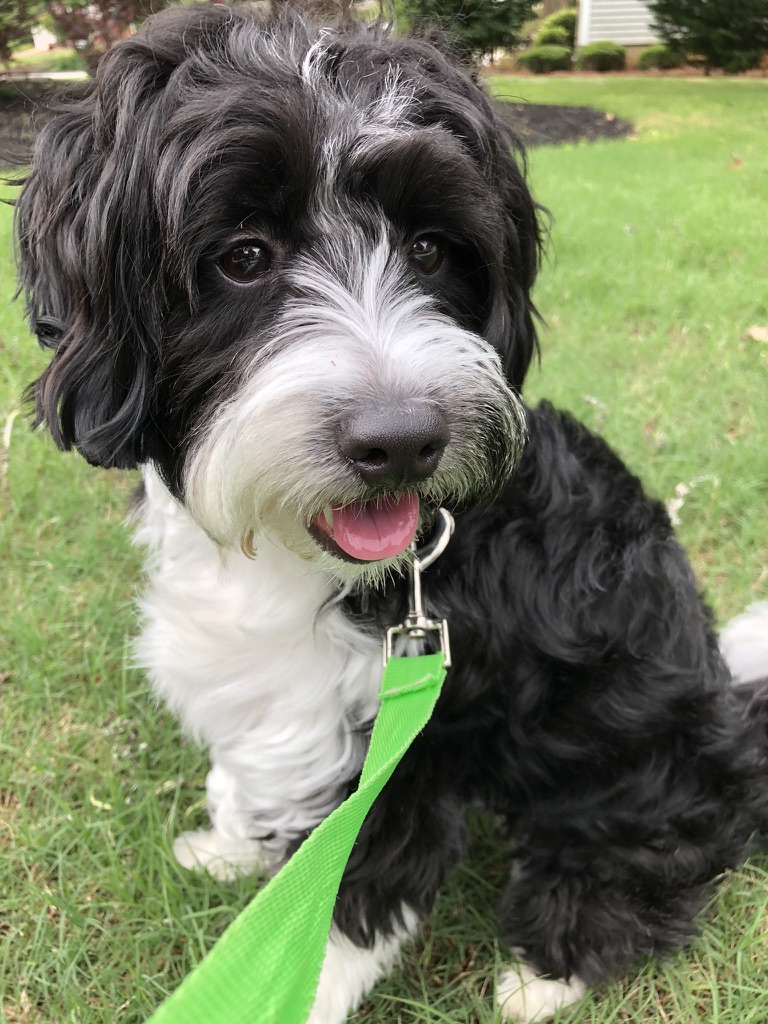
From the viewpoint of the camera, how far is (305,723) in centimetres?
181

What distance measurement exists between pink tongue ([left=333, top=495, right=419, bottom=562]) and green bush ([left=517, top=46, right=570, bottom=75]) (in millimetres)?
21188

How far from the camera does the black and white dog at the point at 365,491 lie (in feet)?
4.72

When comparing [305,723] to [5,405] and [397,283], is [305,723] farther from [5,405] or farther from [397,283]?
[5,405]

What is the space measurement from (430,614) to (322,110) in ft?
3.35

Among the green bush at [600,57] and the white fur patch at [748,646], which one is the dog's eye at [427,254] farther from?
the green bush at [600,57]

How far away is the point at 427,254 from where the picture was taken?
1.69 meters

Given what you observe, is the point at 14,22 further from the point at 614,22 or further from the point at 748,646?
the point at 614,22

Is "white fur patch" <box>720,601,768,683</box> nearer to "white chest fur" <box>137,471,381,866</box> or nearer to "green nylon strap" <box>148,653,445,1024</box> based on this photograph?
"white chest fur" <box>137,471,381,866</box>

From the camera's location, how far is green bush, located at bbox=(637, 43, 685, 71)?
21.6 m

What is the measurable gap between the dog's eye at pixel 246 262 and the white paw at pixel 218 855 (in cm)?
147

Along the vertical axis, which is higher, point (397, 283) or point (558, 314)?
point (397, 283)

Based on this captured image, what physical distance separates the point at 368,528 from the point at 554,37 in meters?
24.8

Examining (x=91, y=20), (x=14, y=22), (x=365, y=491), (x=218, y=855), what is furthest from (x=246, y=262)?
(x=14, y=22)

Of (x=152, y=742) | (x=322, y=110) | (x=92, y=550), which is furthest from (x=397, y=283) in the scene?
(x=92, y=550)
